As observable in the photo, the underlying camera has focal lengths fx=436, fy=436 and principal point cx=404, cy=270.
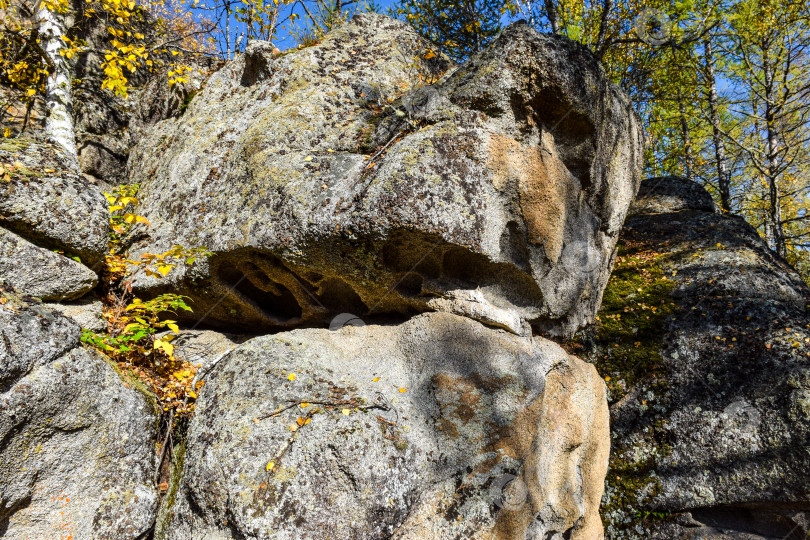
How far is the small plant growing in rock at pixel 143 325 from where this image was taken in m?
3.84

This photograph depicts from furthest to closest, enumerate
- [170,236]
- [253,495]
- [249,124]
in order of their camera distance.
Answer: [249,124]
[170,236]
[253,495]

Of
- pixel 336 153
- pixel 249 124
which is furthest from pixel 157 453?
pixel 249 124

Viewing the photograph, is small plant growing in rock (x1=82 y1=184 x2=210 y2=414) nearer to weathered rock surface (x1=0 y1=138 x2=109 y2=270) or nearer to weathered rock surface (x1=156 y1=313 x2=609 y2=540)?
weathered rock surface (x1=0 y1=138 x2=109 y2=270)

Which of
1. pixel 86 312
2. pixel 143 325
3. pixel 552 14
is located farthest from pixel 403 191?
pixel 552 14

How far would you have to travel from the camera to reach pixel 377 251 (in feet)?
12.4

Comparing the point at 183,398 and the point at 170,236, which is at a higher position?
the point at 170,236

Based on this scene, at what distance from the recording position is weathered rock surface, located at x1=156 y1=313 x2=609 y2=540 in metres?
2.93

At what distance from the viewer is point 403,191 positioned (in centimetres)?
363

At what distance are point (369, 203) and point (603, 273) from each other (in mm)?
3342

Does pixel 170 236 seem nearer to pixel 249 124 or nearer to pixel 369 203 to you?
pixel 249 124

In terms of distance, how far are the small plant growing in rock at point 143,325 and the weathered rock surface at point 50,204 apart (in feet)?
1.02

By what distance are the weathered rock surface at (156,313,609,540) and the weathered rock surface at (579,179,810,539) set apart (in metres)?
0.58

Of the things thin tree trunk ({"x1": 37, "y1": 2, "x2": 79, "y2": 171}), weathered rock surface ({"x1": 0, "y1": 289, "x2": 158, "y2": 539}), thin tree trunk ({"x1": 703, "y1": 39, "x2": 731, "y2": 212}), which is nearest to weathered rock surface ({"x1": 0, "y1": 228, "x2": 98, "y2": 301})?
weathered rock surface ({"x1": 0, "y1": 289, "x2": 158, "y2": 539})

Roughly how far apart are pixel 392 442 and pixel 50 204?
3889mm
